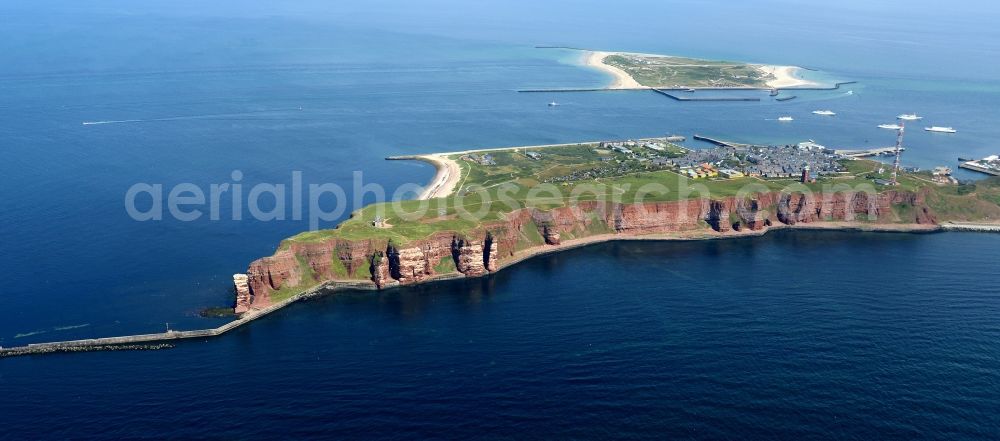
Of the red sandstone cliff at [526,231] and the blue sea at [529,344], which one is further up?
the red sandstone cliff at [526,231]

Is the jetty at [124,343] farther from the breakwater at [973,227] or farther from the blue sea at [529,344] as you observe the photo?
the breakwater at [973,227]

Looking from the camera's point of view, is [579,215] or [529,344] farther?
[579,215]

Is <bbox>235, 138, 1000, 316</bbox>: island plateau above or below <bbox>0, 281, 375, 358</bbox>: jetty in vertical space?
above

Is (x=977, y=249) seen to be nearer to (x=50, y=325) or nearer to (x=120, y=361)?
(x=120, y=361)

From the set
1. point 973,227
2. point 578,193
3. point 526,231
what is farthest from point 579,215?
point 973,227

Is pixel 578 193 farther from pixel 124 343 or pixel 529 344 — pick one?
pixel 124 343

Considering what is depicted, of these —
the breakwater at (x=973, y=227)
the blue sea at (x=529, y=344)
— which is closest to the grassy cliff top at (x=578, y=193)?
the breakwater at (x=973, y=227)

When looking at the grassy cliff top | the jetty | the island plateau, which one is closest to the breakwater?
the island plateau

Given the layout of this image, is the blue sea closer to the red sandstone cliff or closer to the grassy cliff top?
the red sandstone cliff
